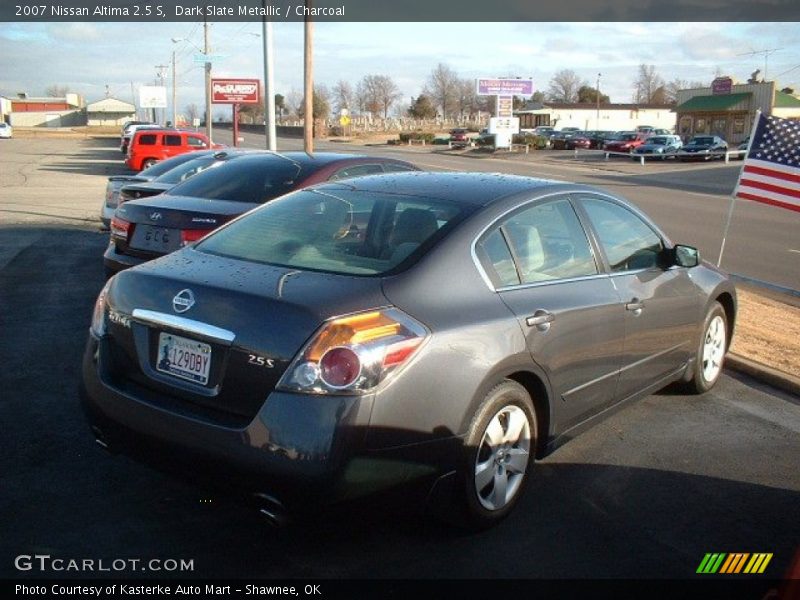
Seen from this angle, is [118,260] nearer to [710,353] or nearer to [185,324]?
[185,324]

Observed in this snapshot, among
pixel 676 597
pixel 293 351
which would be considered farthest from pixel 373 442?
pixel 676 597

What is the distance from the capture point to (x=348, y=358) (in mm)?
3293

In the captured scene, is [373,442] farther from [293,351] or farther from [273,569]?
[273,569]

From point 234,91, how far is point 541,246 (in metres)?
40.8

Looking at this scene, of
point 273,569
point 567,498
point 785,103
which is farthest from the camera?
point 785,103

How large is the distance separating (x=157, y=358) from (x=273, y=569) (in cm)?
104

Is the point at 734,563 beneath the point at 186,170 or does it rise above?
beneath

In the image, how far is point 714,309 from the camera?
19.8ft

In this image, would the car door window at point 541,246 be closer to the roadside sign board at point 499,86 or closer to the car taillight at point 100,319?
the car taillight at point 100,319

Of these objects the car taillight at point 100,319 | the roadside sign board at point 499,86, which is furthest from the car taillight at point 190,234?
the roadside sign board at point 499,86

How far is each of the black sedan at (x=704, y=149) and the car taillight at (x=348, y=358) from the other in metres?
49.2

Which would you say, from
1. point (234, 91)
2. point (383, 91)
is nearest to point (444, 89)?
point (383, 91)

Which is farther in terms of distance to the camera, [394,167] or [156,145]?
[156,145]

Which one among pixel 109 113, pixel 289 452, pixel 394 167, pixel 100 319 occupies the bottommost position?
pixel 109 113
